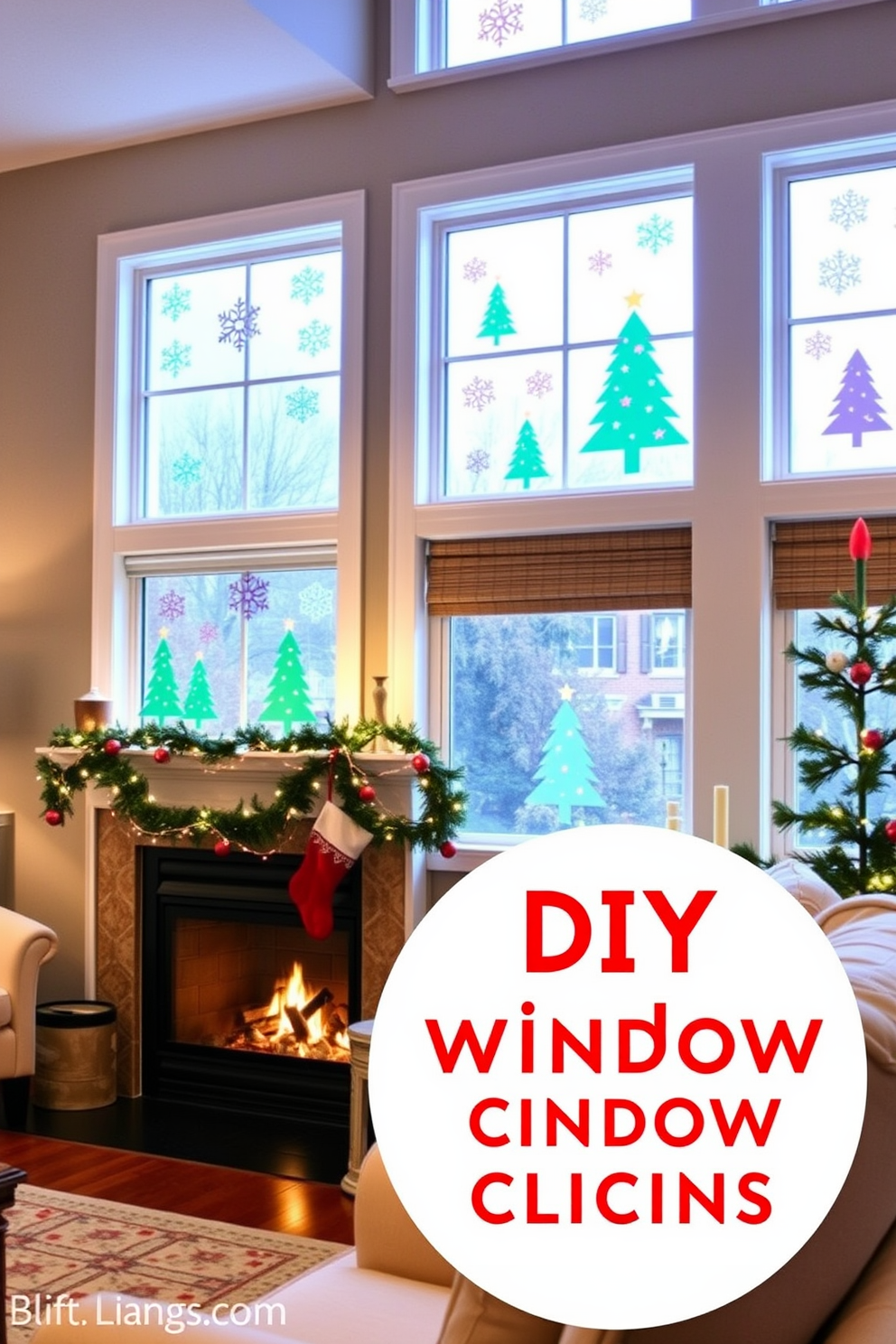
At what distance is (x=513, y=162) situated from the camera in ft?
15.2

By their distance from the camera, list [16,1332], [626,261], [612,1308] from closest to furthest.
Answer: [612,1308] < [16,1332] < [626,261]

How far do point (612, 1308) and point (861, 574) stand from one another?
2461 millimetres

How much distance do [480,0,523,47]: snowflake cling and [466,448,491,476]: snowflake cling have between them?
4.42 feet

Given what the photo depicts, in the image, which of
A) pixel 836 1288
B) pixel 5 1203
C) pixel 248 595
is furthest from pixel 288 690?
pixel 836 1288

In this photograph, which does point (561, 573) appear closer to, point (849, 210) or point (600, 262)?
point (600, 262)

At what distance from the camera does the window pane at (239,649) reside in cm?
500

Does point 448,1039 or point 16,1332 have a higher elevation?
point 448,1039

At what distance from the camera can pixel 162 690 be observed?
5289 millimetres

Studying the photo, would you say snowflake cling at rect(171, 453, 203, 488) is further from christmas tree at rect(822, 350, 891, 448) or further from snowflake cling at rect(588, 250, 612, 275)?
christmas tree at rect(822, 350, 891, 448)

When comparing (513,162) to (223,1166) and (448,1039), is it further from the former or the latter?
(448,1039)

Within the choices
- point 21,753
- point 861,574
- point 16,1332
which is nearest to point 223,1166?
point 16,1332

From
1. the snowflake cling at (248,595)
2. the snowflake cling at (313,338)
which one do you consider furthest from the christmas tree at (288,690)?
the snowflake cling at (313,338)

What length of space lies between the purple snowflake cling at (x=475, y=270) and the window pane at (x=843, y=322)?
1.03 meters

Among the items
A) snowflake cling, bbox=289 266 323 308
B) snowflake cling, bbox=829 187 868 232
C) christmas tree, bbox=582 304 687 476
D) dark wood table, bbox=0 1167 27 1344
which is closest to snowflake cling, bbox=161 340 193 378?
snowflake cling, bbox=289 266 323 308
